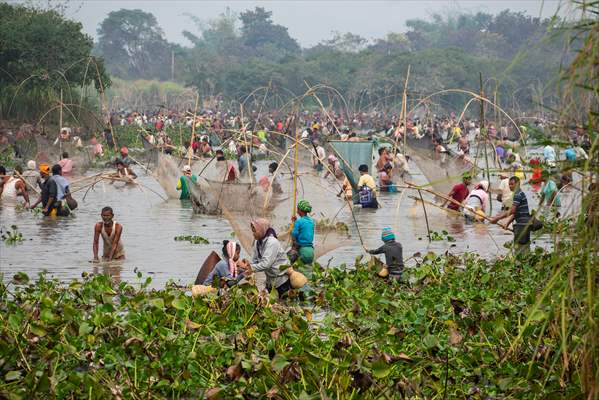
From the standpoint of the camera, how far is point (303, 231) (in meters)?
11.5

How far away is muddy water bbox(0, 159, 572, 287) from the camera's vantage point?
1312 centimetres

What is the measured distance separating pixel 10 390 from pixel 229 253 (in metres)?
4.01

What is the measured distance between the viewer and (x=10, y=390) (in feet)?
19.9

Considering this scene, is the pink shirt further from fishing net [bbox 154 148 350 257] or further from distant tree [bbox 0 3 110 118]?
distant tree [bbox 0 3 110 118]

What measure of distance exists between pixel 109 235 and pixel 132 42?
126952 millimetres

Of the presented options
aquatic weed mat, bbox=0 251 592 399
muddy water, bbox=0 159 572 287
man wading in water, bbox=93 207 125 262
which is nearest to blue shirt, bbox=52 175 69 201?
muddy water, bbox=0 159 572 287

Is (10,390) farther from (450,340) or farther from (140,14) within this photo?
(140,14)

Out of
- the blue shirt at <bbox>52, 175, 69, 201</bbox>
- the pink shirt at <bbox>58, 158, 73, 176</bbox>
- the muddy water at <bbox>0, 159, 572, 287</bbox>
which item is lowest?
the muddy water at <bbox>0, 159, 572, 287</bbox>

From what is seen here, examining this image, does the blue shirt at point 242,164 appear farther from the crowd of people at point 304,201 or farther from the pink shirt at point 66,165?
the pink shirt at point 66,165

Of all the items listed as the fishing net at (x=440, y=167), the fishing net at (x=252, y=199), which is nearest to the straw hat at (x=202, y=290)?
the fishing net at (x=252, y=199)

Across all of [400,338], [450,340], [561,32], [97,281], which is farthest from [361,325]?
[561,32]

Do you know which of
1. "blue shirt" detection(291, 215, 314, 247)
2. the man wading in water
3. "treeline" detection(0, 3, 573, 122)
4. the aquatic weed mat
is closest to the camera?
the aquatic weed mat

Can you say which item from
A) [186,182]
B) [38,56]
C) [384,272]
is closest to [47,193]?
[186,182]

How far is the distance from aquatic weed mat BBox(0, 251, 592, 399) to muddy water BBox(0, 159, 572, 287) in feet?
12.2
